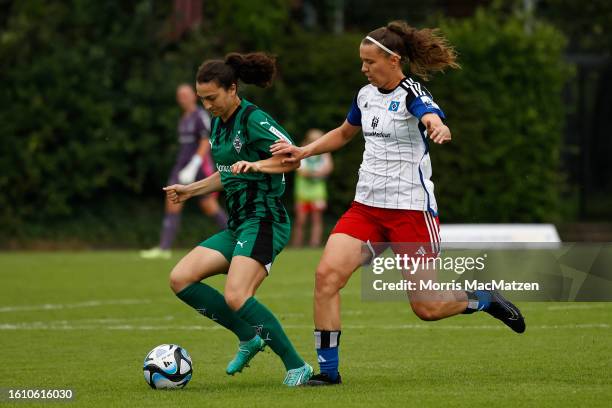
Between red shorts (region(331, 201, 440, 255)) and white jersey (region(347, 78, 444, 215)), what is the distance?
1.9 inches

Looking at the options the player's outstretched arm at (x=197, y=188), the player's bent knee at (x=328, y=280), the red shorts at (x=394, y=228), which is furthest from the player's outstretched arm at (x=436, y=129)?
the player's outstretched arm at (x=197, y=188)

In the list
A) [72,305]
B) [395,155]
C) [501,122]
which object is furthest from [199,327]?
[501,122]

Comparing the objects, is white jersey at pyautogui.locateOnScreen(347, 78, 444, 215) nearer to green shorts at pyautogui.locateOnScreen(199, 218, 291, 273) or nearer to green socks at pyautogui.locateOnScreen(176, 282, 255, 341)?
green shorts at pyautogui.locateOnScreen(199, 218, 291, 273)

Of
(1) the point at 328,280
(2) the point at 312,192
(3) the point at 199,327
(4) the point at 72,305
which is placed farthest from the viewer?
(2) the point at 312,192

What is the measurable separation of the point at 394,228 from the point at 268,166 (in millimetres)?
863

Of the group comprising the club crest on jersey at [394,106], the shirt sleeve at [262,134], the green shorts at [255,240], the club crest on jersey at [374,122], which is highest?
the club crest on jersey at [394,106]

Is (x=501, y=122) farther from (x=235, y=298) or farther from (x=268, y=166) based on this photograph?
(x=235, y=298)

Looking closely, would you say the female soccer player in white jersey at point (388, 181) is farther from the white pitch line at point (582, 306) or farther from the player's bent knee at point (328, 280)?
the white pitch line at point (582, 306)

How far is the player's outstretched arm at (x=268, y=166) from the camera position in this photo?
23.8 ft

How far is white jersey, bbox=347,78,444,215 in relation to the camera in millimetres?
7453

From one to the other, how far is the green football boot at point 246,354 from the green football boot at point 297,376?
300 millimetres

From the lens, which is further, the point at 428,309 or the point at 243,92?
the point at 243,92

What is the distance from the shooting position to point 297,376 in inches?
296

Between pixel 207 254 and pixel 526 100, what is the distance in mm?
15748
